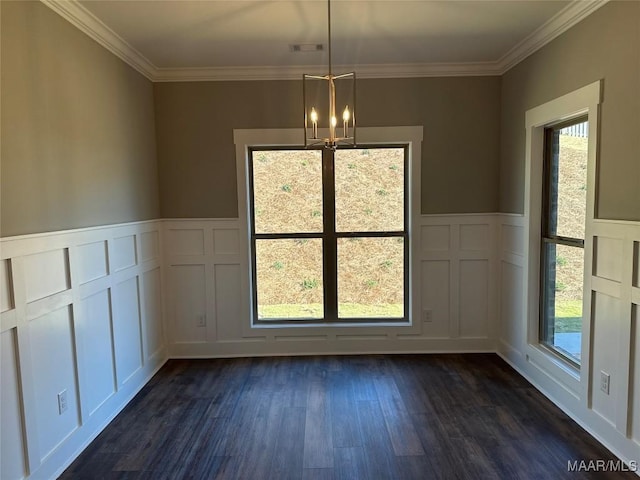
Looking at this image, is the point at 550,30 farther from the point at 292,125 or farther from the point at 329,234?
the point at 329,234

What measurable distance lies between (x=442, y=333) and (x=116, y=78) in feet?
11.9

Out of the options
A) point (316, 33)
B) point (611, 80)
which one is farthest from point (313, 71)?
point (611, 80)

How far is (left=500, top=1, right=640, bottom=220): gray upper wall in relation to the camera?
2.09 metres

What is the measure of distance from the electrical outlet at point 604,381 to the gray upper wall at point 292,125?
181 centimetres

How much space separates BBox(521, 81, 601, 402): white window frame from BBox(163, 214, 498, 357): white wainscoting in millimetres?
567

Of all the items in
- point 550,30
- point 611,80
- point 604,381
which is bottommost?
point 604,381

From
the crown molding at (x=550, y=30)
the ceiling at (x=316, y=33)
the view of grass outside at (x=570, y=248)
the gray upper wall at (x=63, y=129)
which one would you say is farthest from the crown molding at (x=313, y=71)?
the view of grass outside at (x=570, y=248)

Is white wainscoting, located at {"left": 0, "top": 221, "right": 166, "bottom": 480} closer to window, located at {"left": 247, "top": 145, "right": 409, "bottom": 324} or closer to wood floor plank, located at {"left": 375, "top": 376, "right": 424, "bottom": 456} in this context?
window, located at {"left": 247, "top": 145, "right": 409, "bottom": 324}

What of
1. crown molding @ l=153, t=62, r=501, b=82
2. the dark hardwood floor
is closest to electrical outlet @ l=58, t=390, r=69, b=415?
the dark hardwood floor

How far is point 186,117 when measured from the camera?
3.59m

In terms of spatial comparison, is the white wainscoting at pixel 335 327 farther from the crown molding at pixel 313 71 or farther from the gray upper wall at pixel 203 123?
the crown molding at pixel 313 71

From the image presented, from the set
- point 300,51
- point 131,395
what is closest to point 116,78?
point 300,51

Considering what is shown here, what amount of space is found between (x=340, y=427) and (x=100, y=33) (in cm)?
314

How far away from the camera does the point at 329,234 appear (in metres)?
3.83
